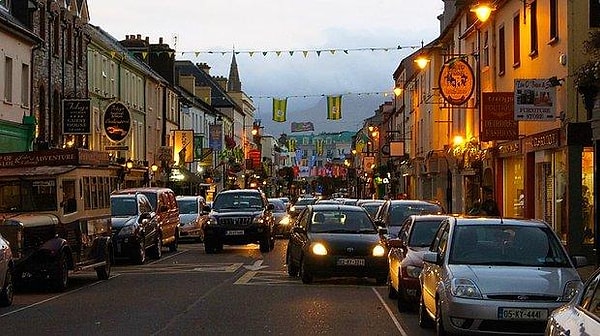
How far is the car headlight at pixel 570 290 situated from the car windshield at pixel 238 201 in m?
21.0

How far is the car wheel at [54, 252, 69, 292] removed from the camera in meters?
18.9

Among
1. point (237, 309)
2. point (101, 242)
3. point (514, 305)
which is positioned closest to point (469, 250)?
point (514, 305)

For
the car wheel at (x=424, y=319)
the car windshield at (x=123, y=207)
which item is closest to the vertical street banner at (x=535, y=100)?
the car windshield at (x=123, y=207)

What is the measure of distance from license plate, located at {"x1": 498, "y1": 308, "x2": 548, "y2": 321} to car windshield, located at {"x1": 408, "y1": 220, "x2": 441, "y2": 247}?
5.75 metres

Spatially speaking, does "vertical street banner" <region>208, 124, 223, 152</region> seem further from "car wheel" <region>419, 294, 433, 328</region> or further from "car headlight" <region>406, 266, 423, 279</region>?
"car wheel" <region>419, 294, 433, 328</region>

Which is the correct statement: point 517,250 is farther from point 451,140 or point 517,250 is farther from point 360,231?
point 451,140

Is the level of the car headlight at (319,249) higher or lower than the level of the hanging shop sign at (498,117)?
lower

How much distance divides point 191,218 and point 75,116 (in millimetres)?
6001

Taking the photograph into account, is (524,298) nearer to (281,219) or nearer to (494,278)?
(494,278)

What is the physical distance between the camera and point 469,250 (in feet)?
42.0

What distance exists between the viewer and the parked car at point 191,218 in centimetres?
3919

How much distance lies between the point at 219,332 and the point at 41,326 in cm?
255

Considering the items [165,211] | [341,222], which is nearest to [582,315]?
[341,222]

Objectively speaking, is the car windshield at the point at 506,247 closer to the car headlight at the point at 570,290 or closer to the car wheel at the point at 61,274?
the car headlight at the point at 570,290
